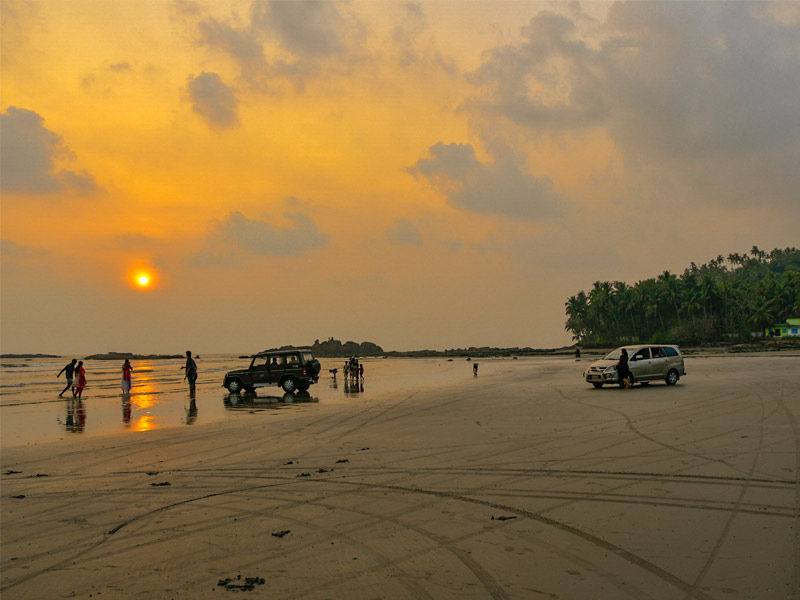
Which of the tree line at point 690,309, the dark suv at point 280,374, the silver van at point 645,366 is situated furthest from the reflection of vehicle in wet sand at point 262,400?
the tree line at point 690,309

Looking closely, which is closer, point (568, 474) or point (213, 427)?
point (568, 474)

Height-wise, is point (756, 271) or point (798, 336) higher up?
point (756, 271)

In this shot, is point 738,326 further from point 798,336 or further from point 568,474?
point 568,474

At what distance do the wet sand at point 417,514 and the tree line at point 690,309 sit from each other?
386 ft

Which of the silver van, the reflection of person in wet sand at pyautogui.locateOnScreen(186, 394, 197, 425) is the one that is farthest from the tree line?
the reflection of person in wet sand at pyautogui.locateOnScreen(186, 394, 197, 425)

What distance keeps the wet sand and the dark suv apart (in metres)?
15.5

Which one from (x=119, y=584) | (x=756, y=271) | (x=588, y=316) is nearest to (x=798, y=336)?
(x=588, y=316)

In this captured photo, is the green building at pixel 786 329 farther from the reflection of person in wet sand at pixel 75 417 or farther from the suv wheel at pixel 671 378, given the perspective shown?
the reflection of person in wet sand at pixel 75 417

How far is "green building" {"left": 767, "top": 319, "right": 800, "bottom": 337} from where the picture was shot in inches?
4542

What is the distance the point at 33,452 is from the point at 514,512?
11.3 m

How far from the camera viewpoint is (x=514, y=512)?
6980 millimetres

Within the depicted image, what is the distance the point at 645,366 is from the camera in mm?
27984

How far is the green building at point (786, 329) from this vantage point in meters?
115

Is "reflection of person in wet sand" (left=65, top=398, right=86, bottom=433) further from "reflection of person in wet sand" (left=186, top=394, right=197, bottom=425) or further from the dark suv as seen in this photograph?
the dark suv
